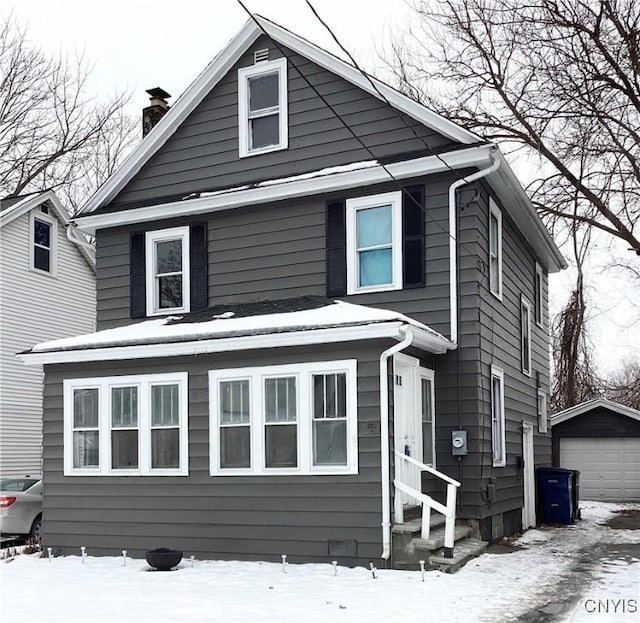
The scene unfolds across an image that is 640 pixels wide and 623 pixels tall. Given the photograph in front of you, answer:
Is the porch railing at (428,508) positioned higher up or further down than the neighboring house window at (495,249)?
further down

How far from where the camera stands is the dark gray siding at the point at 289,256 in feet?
41.2

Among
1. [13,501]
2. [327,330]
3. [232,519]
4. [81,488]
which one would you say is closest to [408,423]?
[327,330]

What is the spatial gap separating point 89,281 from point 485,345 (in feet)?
48.6

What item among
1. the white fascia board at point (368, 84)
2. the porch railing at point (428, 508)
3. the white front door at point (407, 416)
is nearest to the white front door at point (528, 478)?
the white front door at point (407, 416)

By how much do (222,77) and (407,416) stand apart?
6789mm

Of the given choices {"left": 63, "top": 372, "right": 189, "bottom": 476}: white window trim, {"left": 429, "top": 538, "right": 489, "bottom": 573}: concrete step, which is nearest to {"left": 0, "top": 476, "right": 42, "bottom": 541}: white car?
{"left": 63, "top": 372, "right": 189, "bottom": 476}: white window trim

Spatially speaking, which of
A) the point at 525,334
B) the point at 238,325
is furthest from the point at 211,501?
the point at 525,334

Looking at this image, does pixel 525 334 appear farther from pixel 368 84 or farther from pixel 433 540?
pixel 433 540

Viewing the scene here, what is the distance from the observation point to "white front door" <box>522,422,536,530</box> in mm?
15775

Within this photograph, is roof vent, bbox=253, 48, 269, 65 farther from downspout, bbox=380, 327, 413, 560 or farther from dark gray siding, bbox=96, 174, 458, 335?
downspout, bbox=380, 327, 413, 560

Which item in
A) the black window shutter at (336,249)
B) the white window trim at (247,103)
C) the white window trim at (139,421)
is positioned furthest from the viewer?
the white window trim at (247,103)

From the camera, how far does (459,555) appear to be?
10617mm

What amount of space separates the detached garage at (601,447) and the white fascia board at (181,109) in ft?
42.1

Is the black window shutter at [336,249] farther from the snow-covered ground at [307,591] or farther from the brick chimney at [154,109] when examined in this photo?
the brick chimney at [154,109]
